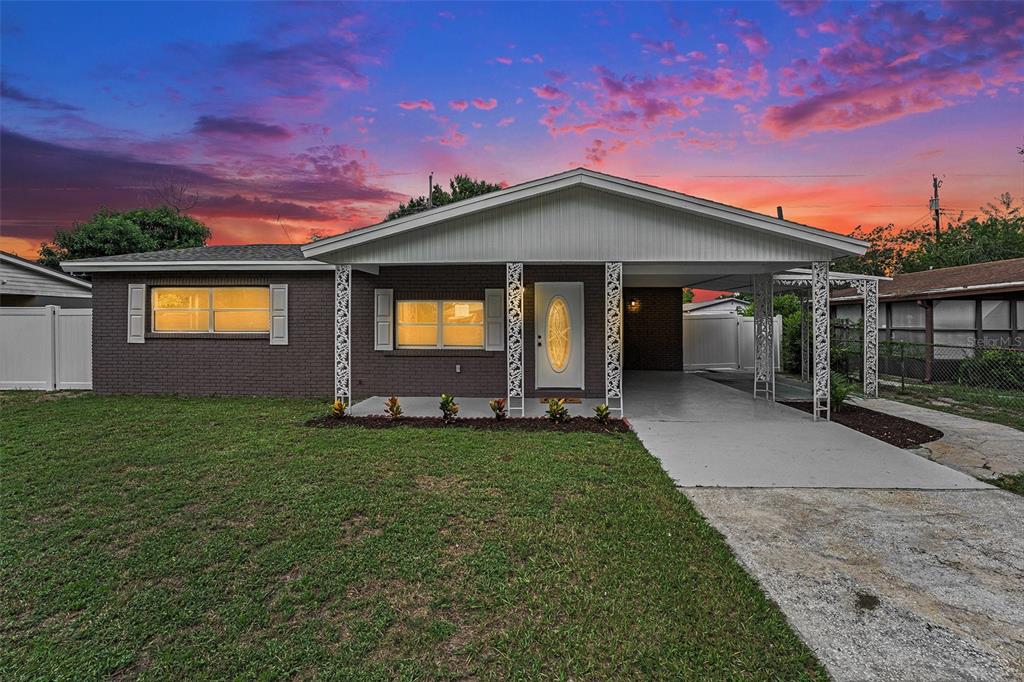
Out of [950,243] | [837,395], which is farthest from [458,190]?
[950,243]

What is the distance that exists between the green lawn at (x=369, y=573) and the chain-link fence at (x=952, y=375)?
28.0 ft

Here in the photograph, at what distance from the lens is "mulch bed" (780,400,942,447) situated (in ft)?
22.4

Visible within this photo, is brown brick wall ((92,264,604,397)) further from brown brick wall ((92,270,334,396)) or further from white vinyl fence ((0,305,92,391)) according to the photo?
white vinyl fence ((0,305,92,391))

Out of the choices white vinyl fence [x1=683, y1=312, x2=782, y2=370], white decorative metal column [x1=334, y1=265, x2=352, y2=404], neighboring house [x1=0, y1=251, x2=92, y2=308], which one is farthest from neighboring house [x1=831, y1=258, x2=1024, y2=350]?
neighboring house [x1=0, y1=251, x2=92, y2=308]

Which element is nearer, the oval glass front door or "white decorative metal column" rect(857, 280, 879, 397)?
the oval glass front door

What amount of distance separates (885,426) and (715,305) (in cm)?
1523

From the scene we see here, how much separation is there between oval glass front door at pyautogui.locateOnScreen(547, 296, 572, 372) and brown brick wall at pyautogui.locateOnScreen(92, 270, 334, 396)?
15.5 feet

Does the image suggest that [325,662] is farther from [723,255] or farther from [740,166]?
[740,166]

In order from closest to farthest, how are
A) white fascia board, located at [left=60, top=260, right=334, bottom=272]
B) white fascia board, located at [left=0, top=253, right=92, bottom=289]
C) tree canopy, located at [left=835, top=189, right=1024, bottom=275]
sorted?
1. white fascia board, located at [left=60, top=260, right=334, bottom=272]
2. white fascia board, located at [left=0, top=253, right=92, bottom=289]
3. tree canopy, located at [left=835, top=189, right=1024, bottom=275]

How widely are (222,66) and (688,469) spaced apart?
54.6 feet

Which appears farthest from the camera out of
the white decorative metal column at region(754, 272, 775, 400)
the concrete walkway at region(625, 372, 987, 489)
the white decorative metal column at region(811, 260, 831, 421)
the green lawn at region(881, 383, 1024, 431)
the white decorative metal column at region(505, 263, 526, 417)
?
A: the white decorative metal column at region(754, 272, 775, 400)

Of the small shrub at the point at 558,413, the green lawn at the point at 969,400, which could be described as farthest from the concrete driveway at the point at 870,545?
the green lawn at the point at 969,400

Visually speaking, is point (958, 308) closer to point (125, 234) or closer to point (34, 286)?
point (34, 286)

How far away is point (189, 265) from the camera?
32.9 feet
